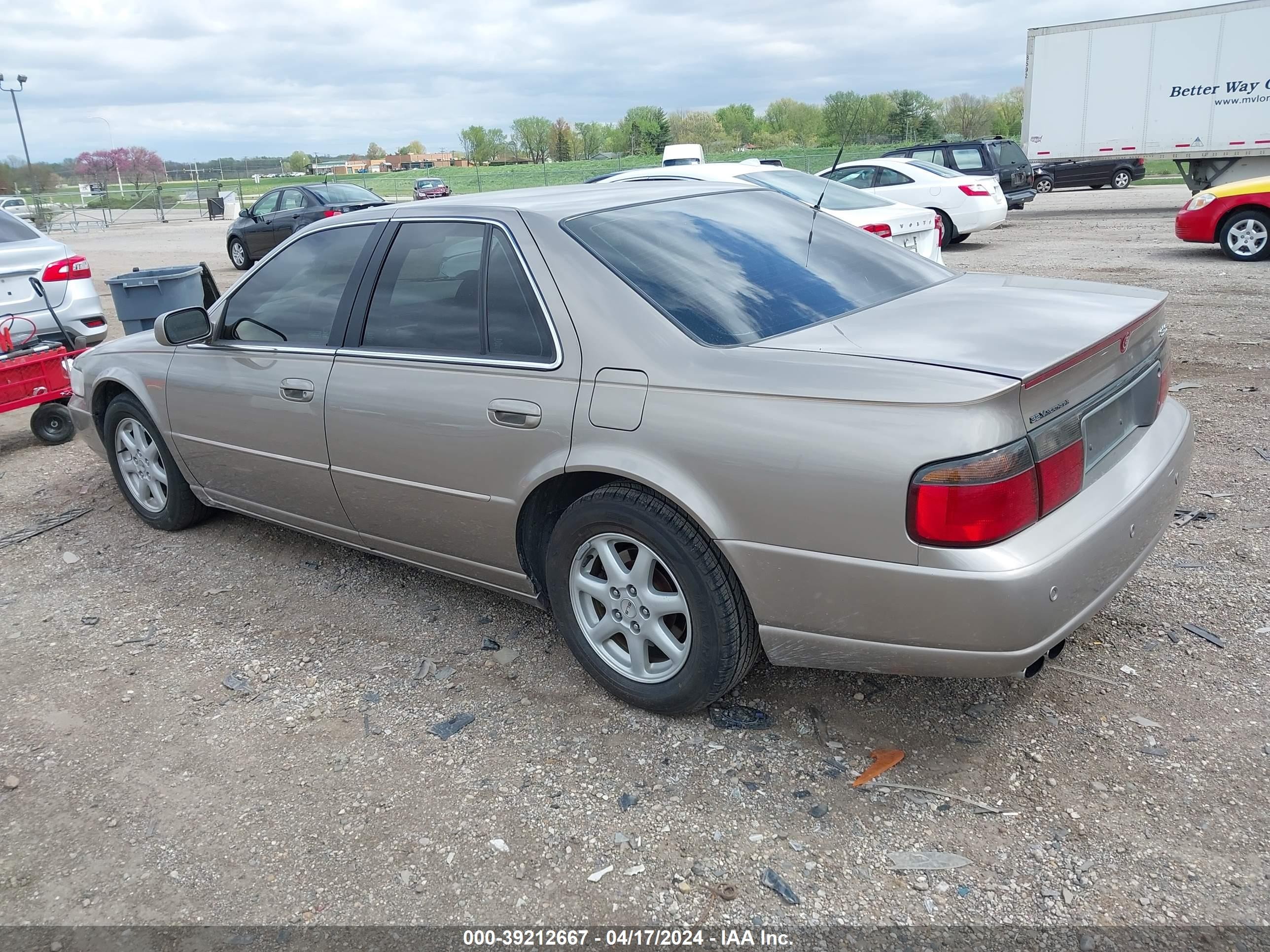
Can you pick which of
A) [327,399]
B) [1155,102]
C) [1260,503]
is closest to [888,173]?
[1155,102]

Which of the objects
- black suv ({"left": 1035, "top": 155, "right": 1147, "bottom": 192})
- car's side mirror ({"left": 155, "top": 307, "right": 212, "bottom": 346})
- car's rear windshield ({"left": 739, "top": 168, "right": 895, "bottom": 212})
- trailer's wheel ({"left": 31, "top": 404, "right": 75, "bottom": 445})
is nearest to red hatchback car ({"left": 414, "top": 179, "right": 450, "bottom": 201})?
black suv ({"left": 1035, "top": 155, "right": 1147, "bottom": 192})

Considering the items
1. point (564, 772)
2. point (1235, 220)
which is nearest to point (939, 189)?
point (1235, 220)

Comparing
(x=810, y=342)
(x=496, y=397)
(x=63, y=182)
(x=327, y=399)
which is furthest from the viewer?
(x=63, y=182)

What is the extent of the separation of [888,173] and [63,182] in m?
53.2

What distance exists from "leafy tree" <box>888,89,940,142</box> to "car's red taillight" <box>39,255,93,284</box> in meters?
46.3

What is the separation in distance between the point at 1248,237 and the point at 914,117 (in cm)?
4941

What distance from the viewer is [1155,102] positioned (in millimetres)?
18578

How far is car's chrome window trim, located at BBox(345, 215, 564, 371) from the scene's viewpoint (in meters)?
3.11

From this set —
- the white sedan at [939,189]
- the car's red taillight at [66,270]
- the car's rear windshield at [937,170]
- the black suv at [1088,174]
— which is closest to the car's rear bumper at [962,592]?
the car's red taillight at [66,270]

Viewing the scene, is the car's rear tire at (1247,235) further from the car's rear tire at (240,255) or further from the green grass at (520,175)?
the car's rear tire at (240,255)

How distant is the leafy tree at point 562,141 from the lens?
282 feet

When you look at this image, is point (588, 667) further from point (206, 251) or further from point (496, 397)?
point (206, 251)

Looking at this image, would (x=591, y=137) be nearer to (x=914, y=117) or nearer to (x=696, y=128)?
(x=696, y=128)

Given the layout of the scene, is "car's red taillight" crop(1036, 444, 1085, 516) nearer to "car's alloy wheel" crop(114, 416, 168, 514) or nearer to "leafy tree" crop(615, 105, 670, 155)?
"car's alloy wheel" crop(114, 416, 168, 514)
